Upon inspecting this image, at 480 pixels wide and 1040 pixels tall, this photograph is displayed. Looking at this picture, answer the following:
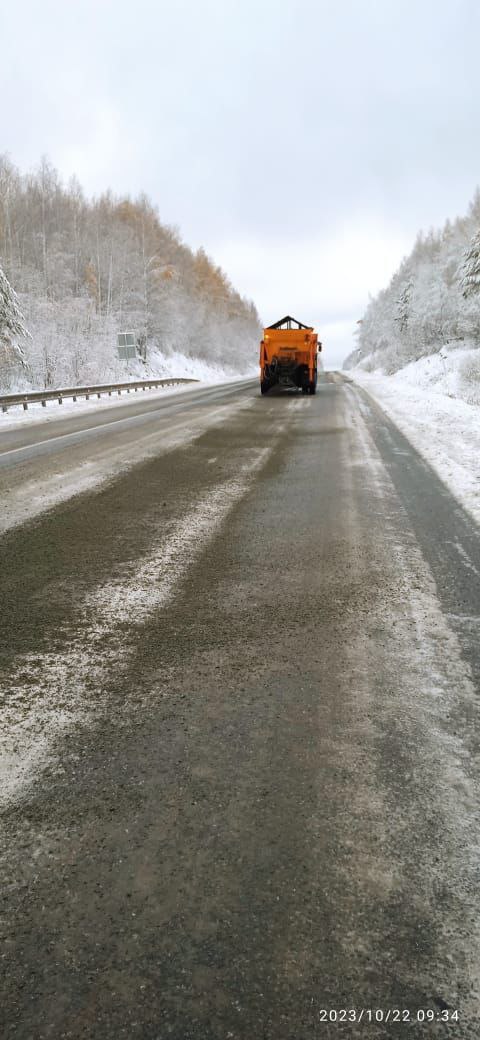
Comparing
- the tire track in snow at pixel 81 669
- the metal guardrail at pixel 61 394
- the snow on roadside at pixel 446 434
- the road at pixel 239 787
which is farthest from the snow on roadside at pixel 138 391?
the road at pixel 239 787

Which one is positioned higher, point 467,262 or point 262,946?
point 467,262

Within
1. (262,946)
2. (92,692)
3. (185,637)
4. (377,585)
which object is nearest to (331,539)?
(377,585)

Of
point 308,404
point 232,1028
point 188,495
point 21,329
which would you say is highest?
point 21,329

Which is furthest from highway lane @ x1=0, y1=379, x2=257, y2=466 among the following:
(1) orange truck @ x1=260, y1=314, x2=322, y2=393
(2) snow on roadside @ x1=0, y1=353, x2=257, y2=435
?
(1) orange truck @ x1=260, y1=314, x2=322, y2=393

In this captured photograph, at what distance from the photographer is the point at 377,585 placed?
360 centimetres

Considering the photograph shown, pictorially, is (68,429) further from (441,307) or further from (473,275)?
(441,307)

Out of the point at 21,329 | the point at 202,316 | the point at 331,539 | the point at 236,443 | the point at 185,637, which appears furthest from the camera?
the point at 202,316

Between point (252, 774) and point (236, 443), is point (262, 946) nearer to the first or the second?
point (252, 774)

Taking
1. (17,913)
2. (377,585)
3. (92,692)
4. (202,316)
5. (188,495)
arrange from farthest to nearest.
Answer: (202,316), (188,495), (377,585), (92,692), (17,913)

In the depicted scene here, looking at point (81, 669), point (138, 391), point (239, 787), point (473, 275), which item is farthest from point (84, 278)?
point (239, 787)

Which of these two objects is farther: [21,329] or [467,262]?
[467,262]

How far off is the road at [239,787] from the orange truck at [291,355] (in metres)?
Answer: 16.6

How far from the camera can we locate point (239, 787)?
6.01 feet

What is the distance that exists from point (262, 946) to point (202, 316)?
6548cm
